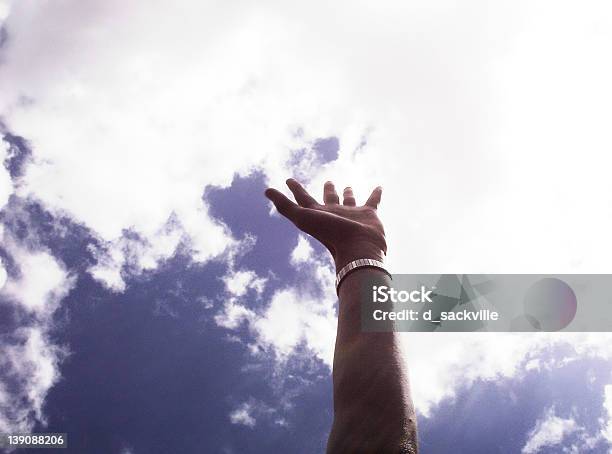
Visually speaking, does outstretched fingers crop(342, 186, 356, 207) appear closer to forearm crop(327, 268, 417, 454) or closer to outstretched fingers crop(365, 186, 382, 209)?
outstretched fingers crop(365, 186, 382, 209)

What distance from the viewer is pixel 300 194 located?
5.29 meters

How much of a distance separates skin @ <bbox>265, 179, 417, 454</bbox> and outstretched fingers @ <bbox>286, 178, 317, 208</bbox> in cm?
56

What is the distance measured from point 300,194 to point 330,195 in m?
0.59

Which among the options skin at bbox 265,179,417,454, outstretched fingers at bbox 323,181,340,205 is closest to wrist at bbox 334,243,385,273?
skin at bbox 265,179,417,454

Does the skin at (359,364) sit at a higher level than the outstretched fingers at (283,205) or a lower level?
lower

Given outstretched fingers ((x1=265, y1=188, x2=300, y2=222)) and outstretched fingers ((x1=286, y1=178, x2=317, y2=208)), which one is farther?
outstretched fingers ((x1=286, y1=178, x2=317, y2=208))

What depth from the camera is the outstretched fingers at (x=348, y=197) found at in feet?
19.2

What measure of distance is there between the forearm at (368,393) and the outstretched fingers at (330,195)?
2.11 m

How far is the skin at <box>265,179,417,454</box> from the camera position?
8.71 ft

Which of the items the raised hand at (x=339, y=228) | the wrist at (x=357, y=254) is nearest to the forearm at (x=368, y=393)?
the wrist at (x=357, y=254)

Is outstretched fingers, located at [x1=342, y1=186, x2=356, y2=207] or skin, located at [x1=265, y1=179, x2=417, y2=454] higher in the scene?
outstretched fingers, located at [x1=342, y1=186, x2=356, y2=207]

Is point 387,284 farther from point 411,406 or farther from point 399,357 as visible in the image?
point 411,406

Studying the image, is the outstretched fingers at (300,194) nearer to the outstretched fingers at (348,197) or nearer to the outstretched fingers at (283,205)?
the outstretched fingers at (283,205)

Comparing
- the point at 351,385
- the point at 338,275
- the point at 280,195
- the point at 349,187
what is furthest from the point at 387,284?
the point at 349,187
